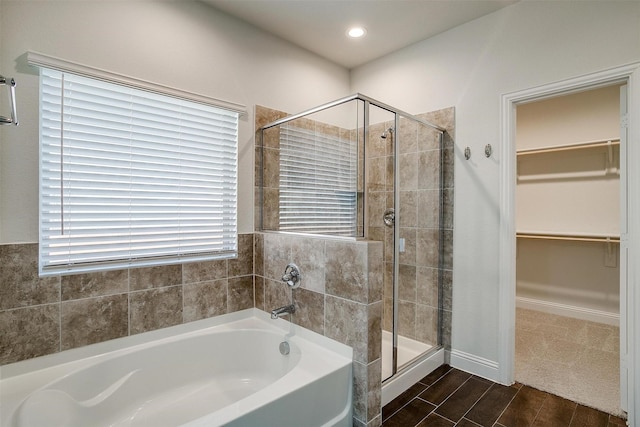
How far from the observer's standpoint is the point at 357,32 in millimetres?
2676

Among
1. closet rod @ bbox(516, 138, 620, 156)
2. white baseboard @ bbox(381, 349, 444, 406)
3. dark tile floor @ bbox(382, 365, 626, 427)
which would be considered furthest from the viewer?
closet rod @ bbox(516, 138, 620, 156)

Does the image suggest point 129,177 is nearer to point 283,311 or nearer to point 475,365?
point 283,311

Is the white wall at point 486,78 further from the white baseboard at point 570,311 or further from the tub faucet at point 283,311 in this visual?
the white baseboard at point 570,311

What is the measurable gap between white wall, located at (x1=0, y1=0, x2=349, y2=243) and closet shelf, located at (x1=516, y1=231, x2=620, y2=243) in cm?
295

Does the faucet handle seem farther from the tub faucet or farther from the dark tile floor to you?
the dark tile floor

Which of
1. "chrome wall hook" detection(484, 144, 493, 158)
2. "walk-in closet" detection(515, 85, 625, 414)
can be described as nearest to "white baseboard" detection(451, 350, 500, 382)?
"walk-in closet" detection(515, 85, 625, 414)

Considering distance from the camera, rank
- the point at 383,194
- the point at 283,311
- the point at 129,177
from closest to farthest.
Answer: the point at 129,177 < the point at 283,311 < the point at 383,194

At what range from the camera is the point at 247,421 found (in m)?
1.35

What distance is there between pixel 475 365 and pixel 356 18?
A: 285cm

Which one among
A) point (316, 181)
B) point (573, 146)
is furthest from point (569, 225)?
point (316, 181)

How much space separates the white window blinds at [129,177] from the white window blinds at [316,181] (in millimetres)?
411

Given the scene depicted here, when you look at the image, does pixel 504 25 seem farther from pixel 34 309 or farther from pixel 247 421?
pixel 34 309

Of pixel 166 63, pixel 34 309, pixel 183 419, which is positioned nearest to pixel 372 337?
pixel 183 419

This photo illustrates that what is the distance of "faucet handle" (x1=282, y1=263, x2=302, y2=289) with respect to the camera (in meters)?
2.15
